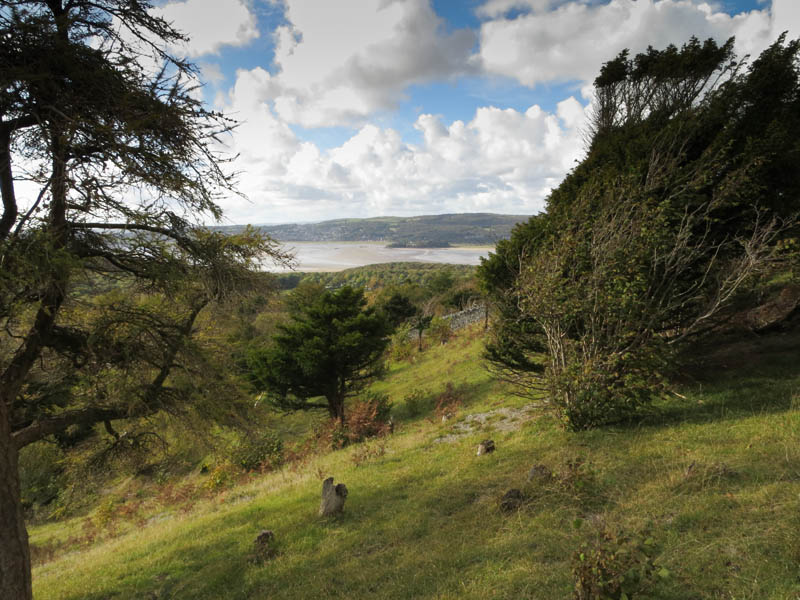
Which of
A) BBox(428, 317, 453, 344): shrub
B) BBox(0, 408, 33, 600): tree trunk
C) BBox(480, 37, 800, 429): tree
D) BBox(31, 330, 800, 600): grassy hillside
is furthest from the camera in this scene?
BBox(428, 317, 453, 344): shrub

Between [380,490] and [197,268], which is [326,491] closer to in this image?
[380,490]

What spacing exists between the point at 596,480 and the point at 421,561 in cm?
281

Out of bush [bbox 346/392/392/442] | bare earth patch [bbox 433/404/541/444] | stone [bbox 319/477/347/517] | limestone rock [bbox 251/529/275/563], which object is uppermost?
stone [bbox 319/477/347/517]

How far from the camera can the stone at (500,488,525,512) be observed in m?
5.12

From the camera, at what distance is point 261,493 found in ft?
30.2

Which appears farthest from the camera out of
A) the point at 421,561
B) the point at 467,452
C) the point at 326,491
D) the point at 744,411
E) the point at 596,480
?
the point at 467,452

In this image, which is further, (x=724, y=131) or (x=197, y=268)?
(x=724, y=131)

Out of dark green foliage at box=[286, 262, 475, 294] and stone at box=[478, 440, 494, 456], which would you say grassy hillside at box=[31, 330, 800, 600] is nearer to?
stone at box=[478, 440, 494, 456]

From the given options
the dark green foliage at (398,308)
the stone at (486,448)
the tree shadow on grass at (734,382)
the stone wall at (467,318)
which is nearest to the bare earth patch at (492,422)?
the stone at (486,448)

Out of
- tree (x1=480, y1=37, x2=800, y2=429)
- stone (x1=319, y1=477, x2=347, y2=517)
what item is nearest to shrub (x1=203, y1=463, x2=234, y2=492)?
stone (x1=319, y1=477, x2=347, y2=517)

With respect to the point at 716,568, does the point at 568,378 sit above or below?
above

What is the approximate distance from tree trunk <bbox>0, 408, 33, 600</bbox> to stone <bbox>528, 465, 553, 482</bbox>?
6.25 meters

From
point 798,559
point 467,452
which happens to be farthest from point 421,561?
point 467,452

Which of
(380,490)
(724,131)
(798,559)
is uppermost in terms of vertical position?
(724,131)
